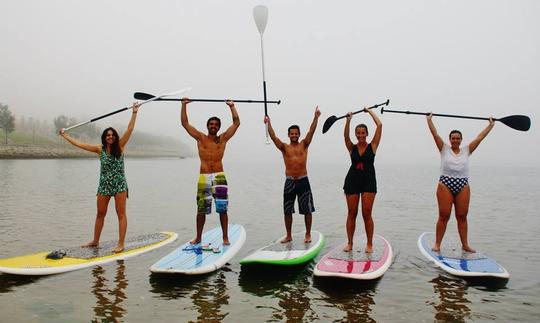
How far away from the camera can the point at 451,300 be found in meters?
6.24

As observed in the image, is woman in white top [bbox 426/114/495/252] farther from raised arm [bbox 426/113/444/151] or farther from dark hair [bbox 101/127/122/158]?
dark hair [bbox 101/127/122/158]

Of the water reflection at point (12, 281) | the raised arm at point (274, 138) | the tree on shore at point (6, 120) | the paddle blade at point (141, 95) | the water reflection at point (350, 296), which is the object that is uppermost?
the tree on shore at point (6, 120)

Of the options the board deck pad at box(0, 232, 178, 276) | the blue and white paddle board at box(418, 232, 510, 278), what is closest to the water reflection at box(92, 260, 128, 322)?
the board deck pad at box(0, 232, 178, 276)

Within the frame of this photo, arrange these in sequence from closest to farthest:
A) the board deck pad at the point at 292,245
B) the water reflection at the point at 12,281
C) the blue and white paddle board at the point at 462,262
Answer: the water reflection at the point at 12,281 → the blue and white paddle board at the point at 462,262 → the board deck pad at the point at 292,245

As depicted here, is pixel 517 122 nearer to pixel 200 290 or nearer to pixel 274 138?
pixel 274 138

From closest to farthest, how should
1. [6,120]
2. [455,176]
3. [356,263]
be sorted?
[356,263]
[455,176]
[6,120]

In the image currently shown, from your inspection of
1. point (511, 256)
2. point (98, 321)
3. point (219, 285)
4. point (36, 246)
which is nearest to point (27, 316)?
point (98, 321)

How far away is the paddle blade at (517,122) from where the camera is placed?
8.55 m

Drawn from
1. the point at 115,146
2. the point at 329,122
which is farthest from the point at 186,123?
the point at 329,122

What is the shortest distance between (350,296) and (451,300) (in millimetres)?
1580

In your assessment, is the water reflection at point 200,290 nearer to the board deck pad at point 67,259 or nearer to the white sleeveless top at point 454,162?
the board deck pad at point 67,259

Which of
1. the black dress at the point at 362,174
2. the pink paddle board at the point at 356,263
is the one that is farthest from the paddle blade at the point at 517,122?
the pink paddle board at the point at 356,263

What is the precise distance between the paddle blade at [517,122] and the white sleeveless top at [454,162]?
1.51 metres

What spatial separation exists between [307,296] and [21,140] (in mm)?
137637
